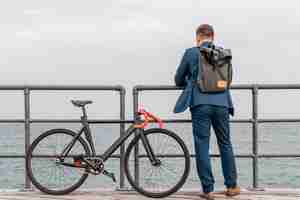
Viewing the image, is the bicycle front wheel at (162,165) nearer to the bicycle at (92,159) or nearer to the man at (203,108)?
the bicycle at (92,159)

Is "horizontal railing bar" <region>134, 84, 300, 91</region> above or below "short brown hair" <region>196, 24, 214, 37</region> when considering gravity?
below

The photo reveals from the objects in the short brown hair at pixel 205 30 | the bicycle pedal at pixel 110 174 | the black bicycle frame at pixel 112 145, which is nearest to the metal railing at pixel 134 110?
the black bicycle frame at pixel 112 145

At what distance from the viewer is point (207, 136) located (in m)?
6.18

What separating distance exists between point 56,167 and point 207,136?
1.56 metres

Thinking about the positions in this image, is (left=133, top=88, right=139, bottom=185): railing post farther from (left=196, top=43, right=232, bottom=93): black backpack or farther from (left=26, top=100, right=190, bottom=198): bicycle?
(left=196, top=43, right=232, bottom=93): black backpack

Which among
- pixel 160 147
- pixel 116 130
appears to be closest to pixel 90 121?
pixel 116 130

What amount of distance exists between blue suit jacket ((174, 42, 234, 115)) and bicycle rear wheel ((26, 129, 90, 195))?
1084 millimetres

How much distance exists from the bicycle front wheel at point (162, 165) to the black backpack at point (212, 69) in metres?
0.65

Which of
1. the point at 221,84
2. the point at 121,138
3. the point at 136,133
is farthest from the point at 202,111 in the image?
the point at 121,138

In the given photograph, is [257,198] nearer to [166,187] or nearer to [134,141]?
[166,187]

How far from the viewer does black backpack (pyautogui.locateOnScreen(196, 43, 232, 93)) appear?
6.06 meters

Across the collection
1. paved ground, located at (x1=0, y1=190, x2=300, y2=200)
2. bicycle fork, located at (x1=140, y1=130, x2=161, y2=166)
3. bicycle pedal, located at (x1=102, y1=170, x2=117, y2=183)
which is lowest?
paved ground, located at (x1=0, y1=190, x2=300, y2=200)

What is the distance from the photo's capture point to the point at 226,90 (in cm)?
621

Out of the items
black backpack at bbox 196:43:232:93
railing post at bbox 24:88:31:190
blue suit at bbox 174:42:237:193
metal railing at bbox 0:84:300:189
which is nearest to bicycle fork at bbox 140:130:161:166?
metal railing at bbox 0:84:300:189
